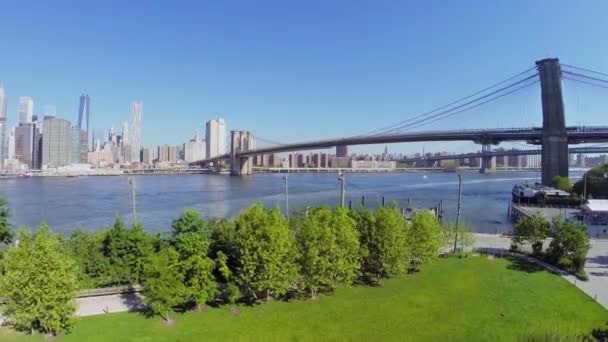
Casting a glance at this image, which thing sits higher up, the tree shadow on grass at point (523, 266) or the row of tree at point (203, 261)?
the row of tree at point (203, 261)

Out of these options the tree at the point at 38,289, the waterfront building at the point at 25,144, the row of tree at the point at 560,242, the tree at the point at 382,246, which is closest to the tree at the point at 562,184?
the row of tree at the point at 560,242

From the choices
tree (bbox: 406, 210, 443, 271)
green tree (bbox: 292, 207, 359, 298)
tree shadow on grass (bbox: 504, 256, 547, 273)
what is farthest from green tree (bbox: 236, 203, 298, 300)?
tree shadow on grass (bbox: 504, 256, 547, 273)

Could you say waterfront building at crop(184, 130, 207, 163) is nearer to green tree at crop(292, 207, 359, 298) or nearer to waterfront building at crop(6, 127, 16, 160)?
waterfront building at crop(6, 127, 16, 160)

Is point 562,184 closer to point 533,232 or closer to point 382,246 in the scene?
point 533,232

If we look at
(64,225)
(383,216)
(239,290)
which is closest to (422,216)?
(383,216)

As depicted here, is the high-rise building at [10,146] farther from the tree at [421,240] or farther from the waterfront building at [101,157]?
the tree at [421,240]

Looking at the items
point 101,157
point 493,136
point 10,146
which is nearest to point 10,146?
point 10,146

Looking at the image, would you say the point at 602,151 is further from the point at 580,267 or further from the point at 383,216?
the point at 383,216
